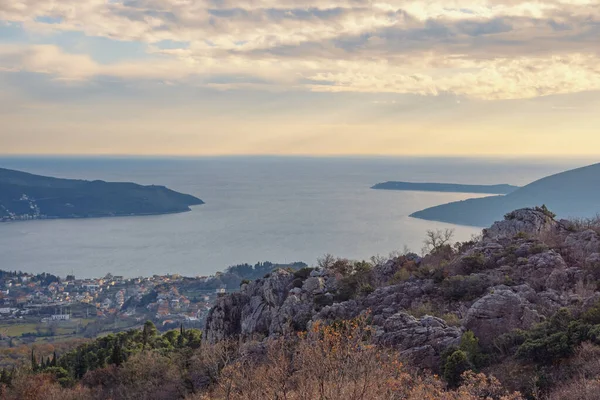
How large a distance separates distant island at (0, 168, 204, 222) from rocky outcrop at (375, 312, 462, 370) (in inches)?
4036

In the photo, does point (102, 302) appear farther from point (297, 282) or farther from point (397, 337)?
point (397, 337)

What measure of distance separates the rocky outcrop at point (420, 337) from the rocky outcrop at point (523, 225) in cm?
1006

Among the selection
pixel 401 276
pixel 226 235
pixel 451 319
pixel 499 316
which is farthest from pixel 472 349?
pixel 226 235

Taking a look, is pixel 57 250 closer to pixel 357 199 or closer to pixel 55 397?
pixel 357 199

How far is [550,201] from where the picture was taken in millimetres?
63500

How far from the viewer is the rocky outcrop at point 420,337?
45.4ft

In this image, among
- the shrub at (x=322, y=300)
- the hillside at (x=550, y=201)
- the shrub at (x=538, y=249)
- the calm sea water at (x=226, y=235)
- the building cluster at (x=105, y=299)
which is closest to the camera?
the shrub at (x=538, y=249)

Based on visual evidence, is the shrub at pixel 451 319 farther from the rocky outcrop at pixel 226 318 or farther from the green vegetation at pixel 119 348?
the green vegetation at pixel 119 348

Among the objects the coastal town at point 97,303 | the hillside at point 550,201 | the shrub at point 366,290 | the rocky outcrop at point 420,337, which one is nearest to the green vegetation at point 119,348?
the shrub at point 366,290

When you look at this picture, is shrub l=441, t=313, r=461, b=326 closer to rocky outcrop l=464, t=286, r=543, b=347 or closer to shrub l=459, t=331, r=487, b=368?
rocky outcrop l=464, t=286, r=543, b=347

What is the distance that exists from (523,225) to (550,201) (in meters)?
43.7

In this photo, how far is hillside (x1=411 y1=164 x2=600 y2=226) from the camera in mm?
59900

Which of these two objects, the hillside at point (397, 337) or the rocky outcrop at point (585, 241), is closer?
the hillside at point (397, 337)

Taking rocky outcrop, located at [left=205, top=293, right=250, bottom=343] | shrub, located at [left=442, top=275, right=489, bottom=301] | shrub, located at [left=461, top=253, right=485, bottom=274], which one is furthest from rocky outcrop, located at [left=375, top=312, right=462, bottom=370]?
rocky outcrop, located at [left=205, top=293, right=250, bottom=343]
